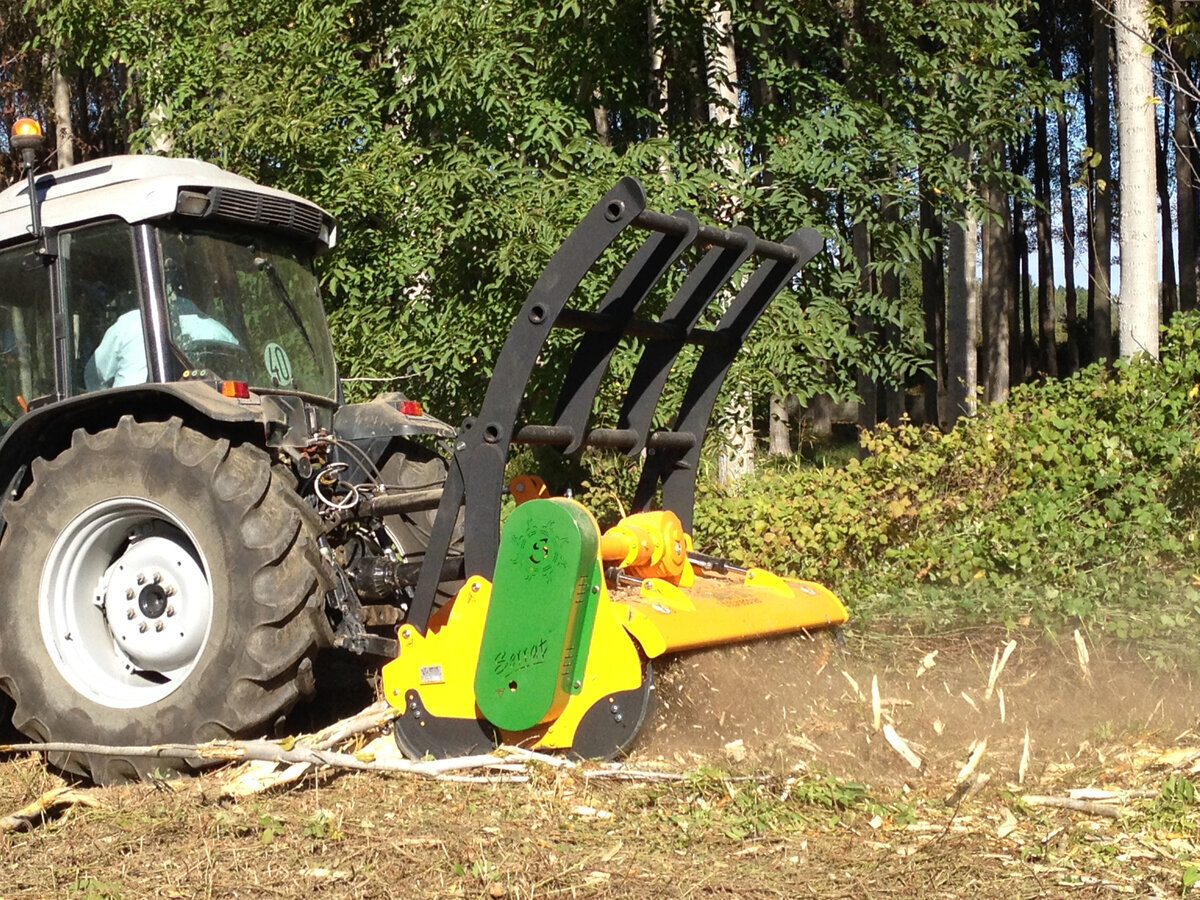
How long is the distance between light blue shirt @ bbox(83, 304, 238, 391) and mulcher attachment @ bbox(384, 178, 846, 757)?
127 cm

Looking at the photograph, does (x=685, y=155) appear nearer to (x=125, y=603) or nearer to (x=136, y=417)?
(x=136, y=417)

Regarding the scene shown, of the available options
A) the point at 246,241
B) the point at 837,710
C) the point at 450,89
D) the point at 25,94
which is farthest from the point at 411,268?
the point at 25,94

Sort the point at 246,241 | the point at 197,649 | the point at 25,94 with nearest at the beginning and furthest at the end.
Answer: the point at 197,649, the point at 246,241, the point at 25,94

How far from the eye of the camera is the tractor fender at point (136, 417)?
4.87m

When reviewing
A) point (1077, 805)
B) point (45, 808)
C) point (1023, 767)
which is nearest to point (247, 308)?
point (45, 808)

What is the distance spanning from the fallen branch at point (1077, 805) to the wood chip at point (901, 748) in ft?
1.49

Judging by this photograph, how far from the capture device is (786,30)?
9680 mm

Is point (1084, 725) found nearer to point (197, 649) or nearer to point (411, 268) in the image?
point (197, 649)

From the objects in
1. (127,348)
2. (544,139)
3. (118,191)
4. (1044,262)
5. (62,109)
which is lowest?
(127,348)

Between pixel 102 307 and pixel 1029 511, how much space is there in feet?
16.4

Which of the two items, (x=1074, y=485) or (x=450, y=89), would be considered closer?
(x=1074, y=485)

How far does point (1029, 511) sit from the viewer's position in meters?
7.52

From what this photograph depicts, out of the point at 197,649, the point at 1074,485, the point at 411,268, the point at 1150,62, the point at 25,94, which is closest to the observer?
the point at 197,649

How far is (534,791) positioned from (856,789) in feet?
3.32
